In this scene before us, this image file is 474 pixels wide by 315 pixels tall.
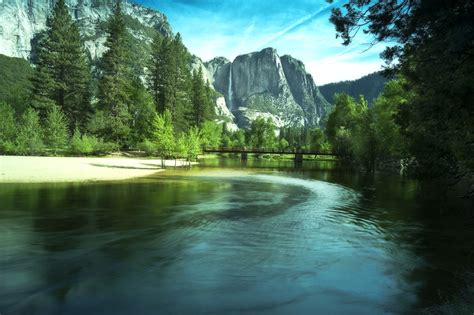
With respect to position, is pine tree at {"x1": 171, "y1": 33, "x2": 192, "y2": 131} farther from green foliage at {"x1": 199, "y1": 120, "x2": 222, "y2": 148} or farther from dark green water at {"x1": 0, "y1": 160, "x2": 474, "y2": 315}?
dark green water at {"x1": 0, "y1": 160, "x2": 474, "y2": 315}

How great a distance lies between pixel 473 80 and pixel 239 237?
9527mm

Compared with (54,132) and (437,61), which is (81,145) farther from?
(437,61)

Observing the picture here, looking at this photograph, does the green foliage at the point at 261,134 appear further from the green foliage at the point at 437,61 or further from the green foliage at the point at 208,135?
the green foliage at the point at 437,61

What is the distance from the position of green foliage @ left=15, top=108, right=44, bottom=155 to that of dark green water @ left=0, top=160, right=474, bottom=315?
32.1 metres

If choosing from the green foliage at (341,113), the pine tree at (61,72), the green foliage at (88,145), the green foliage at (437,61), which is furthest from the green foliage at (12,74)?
the green foliage at (437,61)

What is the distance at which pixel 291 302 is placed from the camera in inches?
300

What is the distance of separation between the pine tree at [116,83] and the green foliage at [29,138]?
37.1 feet

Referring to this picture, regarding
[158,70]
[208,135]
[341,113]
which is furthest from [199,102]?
[341,113]

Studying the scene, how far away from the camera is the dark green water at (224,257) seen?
755 centimetres

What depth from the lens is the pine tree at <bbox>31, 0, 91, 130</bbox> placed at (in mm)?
Answer: 58500

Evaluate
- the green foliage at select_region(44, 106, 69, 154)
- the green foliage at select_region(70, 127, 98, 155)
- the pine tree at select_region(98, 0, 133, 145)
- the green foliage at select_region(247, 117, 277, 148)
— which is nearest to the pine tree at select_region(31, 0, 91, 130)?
the pine tree at select_region(98, 0, 133, 145)

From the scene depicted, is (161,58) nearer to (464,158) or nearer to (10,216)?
(10,216)

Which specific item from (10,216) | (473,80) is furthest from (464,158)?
(10,216)

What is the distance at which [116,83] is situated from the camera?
59812 mm
